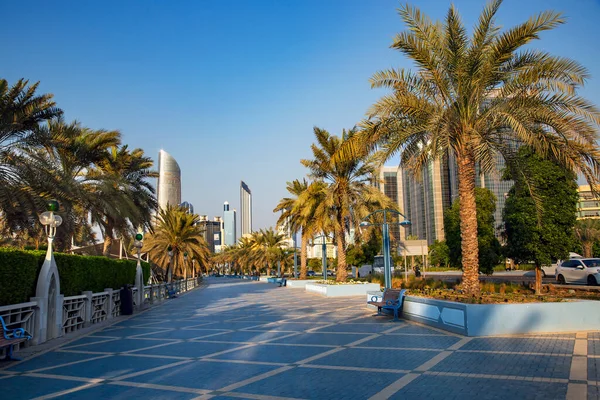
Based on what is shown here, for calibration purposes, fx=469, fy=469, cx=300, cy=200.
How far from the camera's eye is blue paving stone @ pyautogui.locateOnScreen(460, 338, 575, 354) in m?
8.68

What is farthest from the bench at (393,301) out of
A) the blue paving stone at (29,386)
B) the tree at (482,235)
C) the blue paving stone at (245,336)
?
the tree at (482,235)

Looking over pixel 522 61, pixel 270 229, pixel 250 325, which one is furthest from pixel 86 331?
pixel 270 229

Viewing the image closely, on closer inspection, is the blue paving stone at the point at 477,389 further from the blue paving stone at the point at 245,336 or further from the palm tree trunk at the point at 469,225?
the palm tree trunk at the point at 469,225

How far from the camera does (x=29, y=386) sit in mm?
6938

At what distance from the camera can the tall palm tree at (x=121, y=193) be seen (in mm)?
20312

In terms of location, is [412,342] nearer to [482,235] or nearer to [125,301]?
[125,301]

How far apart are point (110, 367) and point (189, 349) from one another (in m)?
1.95

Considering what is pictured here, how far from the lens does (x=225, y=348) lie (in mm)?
9914

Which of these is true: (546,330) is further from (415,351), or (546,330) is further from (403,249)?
(403,249)

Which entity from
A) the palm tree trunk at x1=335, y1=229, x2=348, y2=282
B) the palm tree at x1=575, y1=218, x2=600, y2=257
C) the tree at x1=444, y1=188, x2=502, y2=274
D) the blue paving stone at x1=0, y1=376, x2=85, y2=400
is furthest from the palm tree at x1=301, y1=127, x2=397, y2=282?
the palm tree at x1=575, y1=218, x2=600, y2=257

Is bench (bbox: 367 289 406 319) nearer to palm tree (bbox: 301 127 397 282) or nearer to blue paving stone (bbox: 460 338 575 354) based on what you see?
blue paving stone (bbox: 460 338 575 354)

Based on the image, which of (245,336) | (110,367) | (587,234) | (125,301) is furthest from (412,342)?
(587,234)

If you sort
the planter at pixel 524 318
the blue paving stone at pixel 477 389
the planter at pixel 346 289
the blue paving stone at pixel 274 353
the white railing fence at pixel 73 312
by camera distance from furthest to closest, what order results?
the planter at pixel 346 289
the planter at pixel 524 318
the white railing fence at pixel 73 312
the blue paving stone at pixel 274 353
the blue paving stone at pixel 477 389

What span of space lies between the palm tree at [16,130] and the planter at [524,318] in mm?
12862
